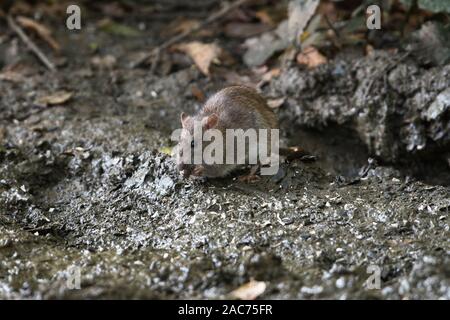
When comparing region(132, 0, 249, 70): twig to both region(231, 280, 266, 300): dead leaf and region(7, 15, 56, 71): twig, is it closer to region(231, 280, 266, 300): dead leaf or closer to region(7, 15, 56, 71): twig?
region(7, 15, 56, 71): twig

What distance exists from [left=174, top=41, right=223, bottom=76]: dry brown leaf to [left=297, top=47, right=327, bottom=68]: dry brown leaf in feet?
3.03

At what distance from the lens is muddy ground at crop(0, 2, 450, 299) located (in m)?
3.87

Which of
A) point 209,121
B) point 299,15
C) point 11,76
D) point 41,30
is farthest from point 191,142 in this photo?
point 41,30

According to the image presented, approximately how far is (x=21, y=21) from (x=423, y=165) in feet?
15.2

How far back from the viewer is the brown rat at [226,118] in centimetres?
502

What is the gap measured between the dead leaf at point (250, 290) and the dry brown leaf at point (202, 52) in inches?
135

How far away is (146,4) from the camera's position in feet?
27.7

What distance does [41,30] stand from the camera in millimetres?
7500

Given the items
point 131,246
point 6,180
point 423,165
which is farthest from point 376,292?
point 6,180

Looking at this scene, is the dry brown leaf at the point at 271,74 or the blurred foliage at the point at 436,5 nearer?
the blurred foliage at the point at 436,5

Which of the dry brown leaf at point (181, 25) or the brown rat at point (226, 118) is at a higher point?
the dry brown leaf at point (181, 25)

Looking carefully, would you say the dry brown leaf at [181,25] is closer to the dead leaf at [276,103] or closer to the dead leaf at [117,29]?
the dead leaf at [117,29]

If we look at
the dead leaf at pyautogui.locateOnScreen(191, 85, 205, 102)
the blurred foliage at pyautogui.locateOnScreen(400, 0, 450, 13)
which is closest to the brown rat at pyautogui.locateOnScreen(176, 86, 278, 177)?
the dead leaf at pyautogui.locateOnScreen(191, 85, 205, 102)

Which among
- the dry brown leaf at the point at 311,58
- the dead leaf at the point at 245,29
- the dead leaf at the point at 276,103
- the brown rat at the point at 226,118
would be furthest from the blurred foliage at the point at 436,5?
the dead leaf at the point at 245,29
